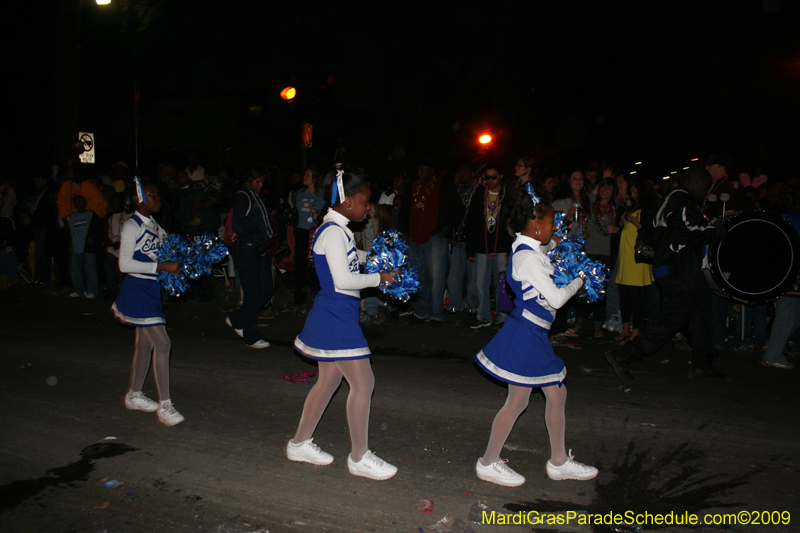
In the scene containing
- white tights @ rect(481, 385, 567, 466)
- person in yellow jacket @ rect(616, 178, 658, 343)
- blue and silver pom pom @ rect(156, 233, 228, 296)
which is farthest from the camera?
person in yellow jacket @ rect(616, 178, 658, 343)

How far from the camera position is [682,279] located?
5.82 meters

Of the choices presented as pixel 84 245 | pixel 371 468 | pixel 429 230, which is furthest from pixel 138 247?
pixel 84 245

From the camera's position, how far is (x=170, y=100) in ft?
87.1

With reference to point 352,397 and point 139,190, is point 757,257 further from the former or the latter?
point 139,190

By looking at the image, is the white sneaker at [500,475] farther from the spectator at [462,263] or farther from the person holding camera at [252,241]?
the spectator at [462,263]

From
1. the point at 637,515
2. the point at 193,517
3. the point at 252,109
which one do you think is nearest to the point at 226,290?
the point at 193,517

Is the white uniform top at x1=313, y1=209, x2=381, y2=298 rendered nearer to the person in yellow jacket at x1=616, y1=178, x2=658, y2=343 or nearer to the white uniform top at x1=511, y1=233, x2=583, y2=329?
the white uniform top at x1=511, y1=233, x2=583, y2=329

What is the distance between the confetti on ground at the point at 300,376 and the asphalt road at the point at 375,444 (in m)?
0.12

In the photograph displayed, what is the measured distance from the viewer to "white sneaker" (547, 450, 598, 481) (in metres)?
3.73

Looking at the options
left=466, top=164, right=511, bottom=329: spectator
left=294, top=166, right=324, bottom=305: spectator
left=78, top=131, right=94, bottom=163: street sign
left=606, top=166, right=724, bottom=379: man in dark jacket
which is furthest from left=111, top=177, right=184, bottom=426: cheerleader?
left=78, top=131, right=94, bottom=163: street sign

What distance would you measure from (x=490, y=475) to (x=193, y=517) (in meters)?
1.84

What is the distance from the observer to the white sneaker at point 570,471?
12.3 feet

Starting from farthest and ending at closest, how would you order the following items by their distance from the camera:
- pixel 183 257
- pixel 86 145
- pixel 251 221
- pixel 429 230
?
1. pixel 86 145
2. pixel 429 230
3. pixel 251 221
4. pixel 183 257

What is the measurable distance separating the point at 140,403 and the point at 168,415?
0.44 m
